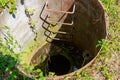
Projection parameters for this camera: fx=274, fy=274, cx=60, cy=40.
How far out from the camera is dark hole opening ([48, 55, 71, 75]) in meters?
3.53

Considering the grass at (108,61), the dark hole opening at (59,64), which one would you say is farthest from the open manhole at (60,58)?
the grass at (108,61)

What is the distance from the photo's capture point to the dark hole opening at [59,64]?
3.53 metres

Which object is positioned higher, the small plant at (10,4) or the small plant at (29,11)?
the small plant at (10,4)

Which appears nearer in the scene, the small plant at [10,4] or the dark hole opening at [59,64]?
the small plant at [10,4]

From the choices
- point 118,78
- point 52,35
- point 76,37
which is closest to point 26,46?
point 52,35

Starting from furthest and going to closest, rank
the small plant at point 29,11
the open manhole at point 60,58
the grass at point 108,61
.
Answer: the open manhole at point 60,58 → the small plant at point 29,11 → the grass at point 108,61

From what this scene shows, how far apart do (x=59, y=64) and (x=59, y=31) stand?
17.1 inches

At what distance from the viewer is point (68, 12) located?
125 inches

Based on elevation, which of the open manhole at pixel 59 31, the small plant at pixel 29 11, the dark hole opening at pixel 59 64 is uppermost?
the small plant at pixel 29 11

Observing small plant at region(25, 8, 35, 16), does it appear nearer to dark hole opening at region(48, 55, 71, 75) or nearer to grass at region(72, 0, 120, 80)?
dark hole opening at region(48, 55, 71, 75)

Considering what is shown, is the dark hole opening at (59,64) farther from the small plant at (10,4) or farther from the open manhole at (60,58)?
the small plant at (10,4)

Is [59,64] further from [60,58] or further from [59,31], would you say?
[59,31]

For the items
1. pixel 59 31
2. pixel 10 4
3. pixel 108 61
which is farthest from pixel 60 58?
pixel 10 4

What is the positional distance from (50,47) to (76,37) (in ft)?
1.25
